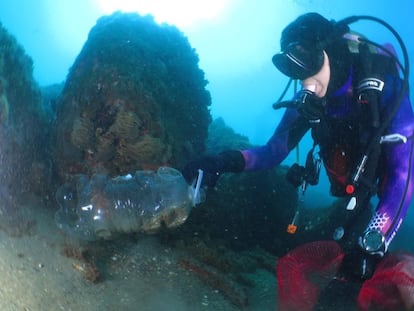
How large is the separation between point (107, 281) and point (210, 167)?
69.0 inches

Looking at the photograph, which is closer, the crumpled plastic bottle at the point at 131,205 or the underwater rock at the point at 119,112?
the crumpled plastic bottle at the point at 131,205

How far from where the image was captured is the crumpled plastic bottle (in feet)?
12.9

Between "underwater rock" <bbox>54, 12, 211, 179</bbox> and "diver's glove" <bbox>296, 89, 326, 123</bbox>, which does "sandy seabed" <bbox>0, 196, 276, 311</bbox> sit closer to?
"underwater rock" <bbox>54, 12, 211, 179</bbox>

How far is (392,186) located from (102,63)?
4.59 m

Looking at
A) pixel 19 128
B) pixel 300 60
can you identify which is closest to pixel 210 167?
Result: pixel 300 60

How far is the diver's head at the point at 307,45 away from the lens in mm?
3861

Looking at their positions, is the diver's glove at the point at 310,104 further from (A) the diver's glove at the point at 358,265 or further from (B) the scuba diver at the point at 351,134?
(A) the diver's glove at the point at 358,265

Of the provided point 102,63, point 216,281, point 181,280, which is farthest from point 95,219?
point 102,63

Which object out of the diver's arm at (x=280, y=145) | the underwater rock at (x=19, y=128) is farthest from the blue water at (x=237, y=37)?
the underwater rock at (x=19, y=128)

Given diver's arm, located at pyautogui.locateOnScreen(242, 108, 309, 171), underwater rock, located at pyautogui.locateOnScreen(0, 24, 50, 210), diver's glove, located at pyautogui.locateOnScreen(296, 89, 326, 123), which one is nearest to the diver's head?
diver's glove, located at pyautogui.locateOnScreen(296, 89, 326, 123)

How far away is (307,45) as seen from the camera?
12.8 ft

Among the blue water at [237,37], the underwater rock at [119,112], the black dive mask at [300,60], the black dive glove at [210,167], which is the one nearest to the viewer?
the black dive mask at [300,60]

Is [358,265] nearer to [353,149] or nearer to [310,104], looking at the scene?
[353,149]

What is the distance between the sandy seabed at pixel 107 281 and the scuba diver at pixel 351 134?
3.25 ft
